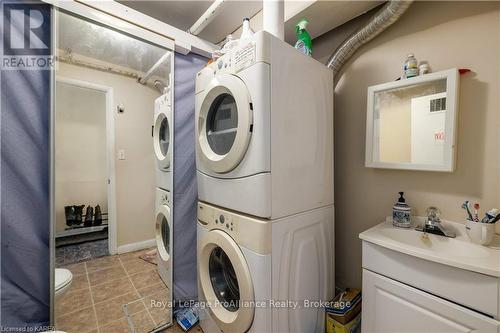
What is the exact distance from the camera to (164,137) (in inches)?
63.0

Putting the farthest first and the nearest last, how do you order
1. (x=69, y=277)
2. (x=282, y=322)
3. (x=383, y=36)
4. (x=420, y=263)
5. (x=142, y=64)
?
(x=142, y=64), (x=383, y=36), (x=69, y=277), (x=282, y=322), (x=420, y=263)

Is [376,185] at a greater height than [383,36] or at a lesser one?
lesser

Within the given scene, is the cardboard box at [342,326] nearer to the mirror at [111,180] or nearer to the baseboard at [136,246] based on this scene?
the mirror at [111,180]

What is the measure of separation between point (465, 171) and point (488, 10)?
2.63 ft

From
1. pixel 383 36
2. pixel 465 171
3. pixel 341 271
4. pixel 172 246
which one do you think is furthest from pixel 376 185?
pixel 172 246

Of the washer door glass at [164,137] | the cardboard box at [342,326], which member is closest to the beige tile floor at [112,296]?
the washer door glass at [164,137]

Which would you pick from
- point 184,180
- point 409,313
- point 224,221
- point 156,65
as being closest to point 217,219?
point 224,221

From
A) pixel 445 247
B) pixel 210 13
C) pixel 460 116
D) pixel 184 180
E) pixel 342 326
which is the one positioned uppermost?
pixel 210 13

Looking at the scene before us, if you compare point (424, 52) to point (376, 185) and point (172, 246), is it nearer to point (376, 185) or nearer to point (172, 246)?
point (376, 185)

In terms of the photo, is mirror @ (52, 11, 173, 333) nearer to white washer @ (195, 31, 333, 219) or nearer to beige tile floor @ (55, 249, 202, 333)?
beige tile floor @ (55, 249, 202, 333)

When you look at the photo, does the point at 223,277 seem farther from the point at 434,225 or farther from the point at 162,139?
the point at 434,225

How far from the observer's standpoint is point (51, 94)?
3.60 feet

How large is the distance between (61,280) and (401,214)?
1.96 m

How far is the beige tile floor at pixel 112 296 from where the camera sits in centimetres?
123
